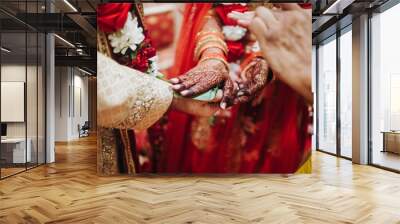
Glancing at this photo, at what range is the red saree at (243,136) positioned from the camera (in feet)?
21.8

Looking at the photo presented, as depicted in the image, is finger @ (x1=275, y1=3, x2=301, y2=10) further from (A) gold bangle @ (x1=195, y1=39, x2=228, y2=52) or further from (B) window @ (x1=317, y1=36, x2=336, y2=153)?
(B) window @ (x1=317, y1=36, x2=336, y2=153)

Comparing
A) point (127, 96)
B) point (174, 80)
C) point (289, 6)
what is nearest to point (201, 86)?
point (174, 80)

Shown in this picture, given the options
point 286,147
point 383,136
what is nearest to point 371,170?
point 383,136

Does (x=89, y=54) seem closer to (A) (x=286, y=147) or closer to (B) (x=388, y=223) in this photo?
(A) (x=286, y=147)

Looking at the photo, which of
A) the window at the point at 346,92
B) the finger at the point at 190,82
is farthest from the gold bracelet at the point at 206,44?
the window at the point at 346,92

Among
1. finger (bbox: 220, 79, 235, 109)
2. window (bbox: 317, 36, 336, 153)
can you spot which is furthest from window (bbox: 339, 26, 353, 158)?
finger (bbox: 220, 79, 235, 109)

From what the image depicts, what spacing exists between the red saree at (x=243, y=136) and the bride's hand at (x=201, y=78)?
0.14 meters

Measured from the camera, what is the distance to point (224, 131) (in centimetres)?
665

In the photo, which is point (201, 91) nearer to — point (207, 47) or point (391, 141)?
point (207, 47)

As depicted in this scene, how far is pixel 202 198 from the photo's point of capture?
16.1 ft

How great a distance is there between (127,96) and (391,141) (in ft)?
18.0

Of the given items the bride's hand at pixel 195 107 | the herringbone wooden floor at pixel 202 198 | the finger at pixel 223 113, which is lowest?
the herringbone wooden floor at pixel 202 198

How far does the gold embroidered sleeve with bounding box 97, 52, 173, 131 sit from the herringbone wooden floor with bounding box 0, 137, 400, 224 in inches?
39.5

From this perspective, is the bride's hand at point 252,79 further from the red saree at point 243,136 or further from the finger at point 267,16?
the finger at point 267,16
